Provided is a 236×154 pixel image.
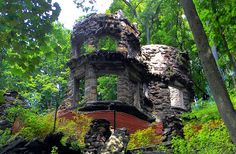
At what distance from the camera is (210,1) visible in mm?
10461

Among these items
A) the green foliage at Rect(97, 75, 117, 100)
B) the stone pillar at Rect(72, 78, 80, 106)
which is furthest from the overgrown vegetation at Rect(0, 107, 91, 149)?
the green foliage at Rect(97, 75, 117, 100)

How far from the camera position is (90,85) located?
1964 centimetres

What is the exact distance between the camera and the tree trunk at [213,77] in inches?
238

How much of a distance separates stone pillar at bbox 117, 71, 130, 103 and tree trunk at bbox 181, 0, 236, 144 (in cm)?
1230

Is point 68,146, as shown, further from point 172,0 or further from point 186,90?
point 172,0

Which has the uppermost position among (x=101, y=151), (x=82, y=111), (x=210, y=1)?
(x=210, y=1)

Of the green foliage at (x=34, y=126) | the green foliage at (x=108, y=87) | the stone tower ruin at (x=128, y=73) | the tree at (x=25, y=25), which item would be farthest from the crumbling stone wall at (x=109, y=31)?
the tree at (x=25, y=25)

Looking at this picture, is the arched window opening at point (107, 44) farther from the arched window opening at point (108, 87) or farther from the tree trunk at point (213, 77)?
the tree trunk at point (213, 77)

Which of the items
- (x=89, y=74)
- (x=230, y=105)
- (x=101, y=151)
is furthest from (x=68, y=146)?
(x=89, y=74)

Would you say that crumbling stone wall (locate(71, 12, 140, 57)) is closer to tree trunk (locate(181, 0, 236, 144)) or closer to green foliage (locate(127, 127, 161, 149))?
green foliage (locate(127, 127, 161, 149))

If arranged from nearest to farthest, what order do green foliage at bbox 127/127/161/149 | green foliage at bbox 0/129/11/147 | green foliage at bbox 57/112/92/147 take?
green foliage at bbox 57/112/92/147, green foliage at bbox 0/129/11/147, green foliage at bbox 127/127/161/149

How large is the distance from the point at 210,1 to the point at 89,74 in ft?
35.3

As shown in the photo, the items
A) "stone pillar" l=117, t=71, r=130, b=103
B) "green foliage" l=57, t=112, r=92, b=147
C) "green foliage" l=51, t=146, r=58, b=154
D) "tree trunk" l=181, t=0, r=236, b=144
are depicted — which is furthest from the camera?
"stone pillar" l=117, t=71, r=130, b=103

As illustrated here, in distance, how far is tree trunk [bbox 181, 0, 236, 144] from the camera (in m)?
6.05
